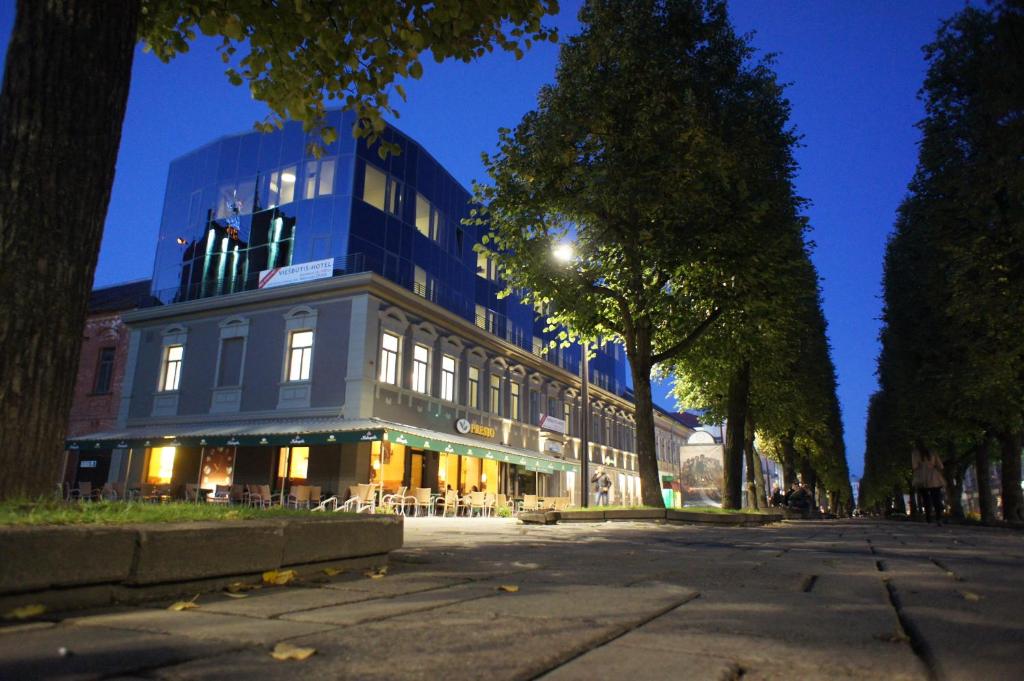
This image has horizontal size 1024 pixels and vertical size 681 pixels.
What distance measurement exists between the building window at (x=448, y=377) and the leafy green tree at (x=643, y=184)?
10.2 meters

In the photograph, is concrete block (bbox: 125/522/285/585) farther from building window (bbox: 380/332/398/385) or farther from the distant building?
the distant building

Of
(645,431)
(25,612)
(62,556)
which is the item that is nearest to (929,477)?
(645,431)

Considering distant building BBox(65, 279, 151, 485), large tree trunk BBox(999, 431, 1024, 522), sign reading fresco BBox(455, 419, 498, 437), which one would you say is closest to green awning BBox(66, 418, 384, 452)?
distant building BBox(65, 279, 151, 485)

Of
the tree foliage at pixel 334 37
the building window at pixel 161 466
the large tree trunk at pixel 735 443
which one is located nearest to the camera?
the tree foliage at pixel 334 37

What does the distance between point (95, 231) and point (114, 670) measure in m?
3.18

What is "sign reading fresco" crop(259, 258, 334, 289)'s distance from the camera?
2203cm

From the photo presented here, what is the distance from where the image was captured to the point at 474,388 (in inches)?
1077

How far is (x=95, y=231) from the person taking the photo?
4055 millimetres

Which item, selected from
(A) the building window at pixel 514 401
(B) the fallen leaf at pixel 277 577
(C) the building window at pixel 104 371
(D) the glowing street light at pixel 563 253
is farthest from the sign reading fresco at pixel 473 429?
(B) the fallen leaf at pixel 277 577

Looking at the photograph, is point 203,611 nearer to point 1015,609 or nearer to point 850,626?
point 850,626

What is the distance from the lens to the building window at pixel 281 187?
931 inches

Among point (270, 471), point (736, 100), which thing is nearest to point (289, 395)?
point (270, 471)

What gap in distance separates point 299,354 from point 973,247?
19.9 metres

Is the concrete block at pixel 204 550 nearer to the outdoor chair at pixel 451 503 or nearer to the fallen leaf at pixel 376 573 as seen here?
the fallen leaf at pixel 376 573
